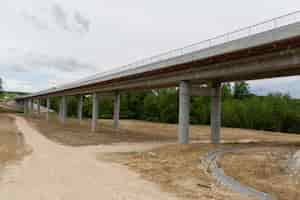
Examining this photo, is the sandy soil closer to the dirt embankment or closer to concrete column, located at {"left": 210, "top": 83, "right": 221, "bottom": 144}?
concrete column, located at {"left": 210, "top": 83, "right": 221, "bottom": 144}

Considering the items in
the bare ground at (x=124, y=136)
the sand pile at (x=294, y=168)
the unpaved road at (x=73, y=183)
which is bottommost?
the bare ground at (x=124, y=136)

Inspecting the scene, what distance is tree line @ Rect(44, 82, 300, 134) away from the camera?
2498 inches

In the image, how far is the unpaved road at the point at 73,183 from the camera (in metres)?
8.23

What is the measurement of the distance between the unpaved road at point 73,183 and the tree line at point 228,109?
182ft

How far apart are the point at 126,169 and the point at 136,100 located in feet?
256

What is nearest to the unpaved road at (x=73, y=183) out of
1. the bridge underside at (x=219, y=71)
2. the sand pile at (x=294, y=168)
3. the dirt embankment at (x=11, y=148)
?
the dirt embankment at (x=11, y=148)

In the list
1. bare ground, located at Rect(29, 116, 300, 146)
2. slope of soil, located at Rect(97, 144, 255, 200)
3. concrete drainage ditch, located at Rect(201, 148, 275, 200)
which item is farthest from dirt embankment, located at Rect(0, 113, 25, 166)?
concrete drainage ditch, located at Rect(201, 148, 275, 200)

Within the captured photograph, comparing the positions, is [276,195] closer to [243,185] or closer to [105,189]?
[243,185]

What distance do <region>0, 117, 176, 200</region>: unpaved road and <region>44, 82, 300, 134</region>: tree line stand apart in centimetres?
5533

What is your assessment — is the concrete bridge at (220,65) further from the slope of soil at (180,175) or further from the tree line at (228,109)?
the tree line at (228,109)

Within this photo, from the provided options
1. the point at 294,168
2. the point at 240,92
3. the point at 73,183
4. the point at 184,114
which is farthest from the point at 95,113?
the point at 240,92

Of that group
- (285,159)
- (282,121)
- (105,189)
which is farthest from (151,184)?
(282,121)

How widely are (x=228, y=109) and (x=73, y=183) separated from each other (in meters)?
63.9

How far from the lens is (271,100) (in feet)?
214
